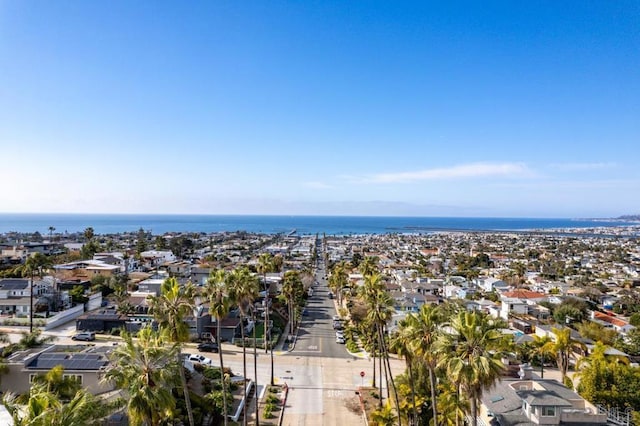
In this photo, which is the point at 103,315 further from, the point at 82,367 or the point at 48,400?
the point at 48,400

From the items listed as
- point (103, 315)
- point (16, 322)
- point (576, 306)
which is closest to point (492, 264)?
point (576, 306)

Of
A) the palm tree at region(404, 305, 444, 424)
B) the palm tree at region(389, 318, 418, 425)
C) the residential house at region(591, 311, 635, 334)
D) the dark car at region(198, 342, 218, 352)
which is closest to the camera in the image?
the palm tree at region(404, 305, 444, 424)

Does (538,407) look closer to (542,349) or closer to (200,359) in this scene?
(542,349)

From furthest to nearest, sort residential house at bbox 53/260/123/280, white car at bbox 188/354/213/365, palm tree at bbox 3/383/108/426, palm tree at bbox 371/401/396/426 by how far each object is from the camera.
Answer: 1. residential house at bbox 53/260/123/280
2. white car at bbox 188/354/213/365
3. palm tree at bbox 371/401/396/426
4. palm tree at bbox 3/383/108/426

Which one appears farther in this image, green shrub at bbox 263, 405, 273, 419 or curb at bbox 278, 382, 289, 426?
green shrub at bbox 263, 405, 273, 419

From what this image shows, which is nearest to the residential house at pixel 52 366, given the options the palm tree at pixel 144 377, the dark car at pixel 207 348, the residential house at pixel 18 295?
the palm tree at pixel 144 377

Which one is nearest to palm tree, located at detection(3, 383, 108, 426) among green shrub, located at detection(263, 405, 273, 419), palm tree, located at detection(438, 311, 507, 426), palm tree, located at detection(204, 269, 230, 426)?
palm tree, located at detection(438, 311, 507, 426)

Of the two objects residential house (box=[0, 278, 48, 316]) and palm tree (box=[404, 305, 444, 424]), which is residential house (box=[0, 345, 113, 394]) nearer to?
palm tree (box=[404, 305, 444, 424])
